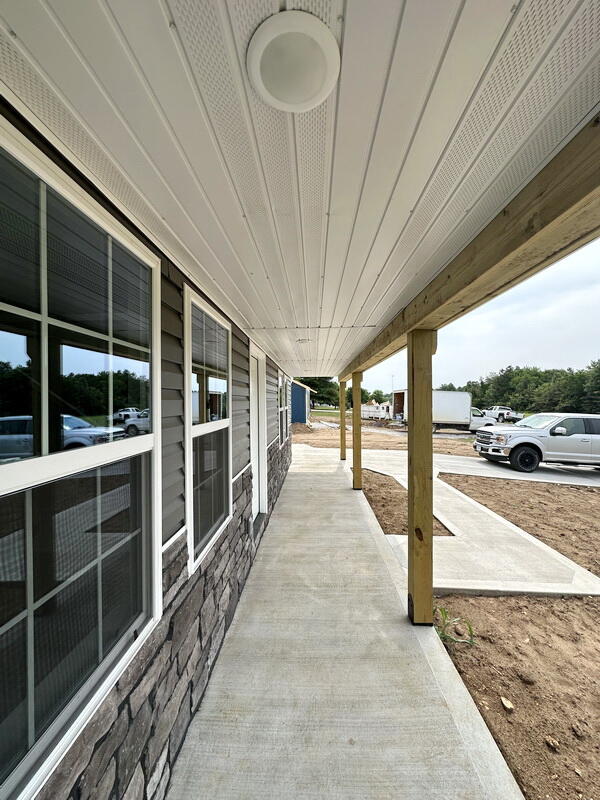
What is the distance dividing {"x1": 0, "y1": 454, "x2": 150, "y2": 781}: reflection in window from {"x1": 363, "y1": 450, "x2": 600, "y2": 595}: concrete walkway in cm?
292

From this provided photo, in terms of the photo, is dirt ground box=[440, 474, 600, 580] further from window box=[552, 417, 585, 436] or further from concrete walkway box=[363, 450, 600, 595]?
window box=[552, 417, 585, 436]

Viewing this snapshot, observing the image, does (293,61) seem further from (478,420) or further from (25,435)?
(478,420)

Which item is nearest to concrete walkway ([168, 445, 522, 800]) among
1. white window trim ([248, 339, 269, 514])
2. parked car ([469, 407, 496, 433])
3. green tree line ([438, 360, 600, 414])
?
white window trim ([248, 339, 269, 514])

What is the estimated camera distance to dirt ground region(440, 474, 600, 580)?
4094 millimetres

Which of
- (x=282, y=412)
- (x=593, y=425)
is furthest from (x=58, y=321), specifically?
(x=593, y=425)

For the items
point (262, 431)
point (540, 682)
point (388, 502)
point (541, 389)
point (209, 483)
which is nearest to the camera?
point (540, 682)

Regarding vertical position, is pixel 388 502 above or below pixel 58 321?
below

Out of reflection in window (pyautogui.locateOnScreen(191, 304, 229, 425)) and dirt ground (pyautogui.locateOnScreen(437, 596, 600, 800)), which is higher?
reflection in window (pyautogui.locateOnScreen(191, 304, 229, 425))

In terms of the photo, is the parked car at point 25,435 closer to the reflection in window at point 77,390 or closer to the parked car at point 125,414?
the reflection in window at point 77,390

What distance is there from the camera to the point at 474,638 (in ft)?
8.16

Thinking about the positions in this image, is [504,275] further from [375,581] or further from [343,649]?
[375,581]

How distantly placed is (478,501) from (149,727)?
A: 19.0 feet

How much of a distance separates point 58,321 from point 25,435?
361mm

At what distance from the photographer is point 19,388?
0.85m
